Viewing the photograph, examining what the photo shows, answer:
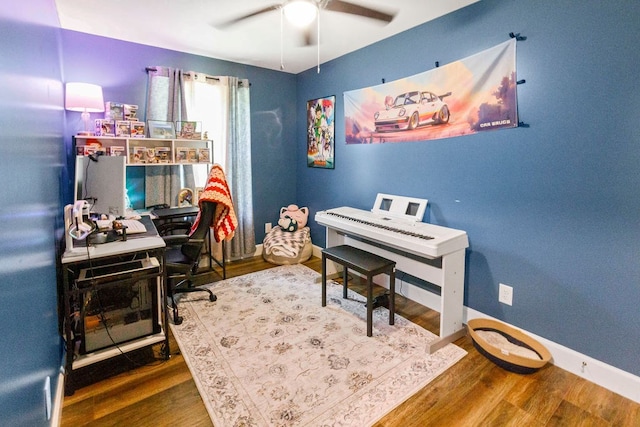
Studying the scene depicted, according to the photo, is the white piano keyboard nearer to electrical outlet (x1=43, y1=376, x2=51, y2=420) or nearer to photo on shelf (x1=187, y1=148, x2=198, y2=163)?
photo on shelf (x1=187, y1=148, x2=198, y2=163)

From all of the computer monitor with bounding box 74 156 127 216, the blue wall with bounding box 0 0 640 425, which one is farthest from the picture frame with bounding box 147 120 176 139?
the computer monitor with bounding box 74 156 127 216

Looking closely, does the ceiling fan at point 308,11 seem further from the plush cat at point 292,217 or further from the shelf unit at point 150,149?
the plush cat at point 292,217

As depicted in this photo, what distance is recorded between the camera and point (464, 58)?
7.78ft

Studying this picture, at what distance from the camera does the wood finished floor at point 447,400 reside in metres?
1.61

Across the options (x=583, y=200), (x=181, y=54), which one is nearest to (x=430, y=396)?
→ (x=583, y=200)

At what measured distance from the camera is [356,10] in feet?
7.74

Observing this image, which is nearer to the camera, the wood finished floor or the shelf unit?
the wood finished floor

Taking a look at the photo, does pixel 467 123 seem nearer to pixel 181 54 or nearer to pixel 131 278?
pixel 131 278

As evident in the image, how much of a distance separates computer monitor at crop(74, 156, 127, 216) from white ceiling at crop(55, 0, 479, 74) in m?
1.14

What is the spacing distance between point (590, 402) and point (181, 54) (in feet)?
13.8

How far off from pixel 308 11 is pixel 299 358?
2.07 m

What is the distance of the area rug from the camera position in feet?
5.51

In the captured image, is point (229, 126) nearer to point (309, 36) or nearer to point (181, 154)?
point (181, 154)

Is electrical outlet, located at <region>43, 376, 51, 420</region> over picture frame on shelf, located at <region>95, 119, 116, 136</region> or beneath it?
beneath
